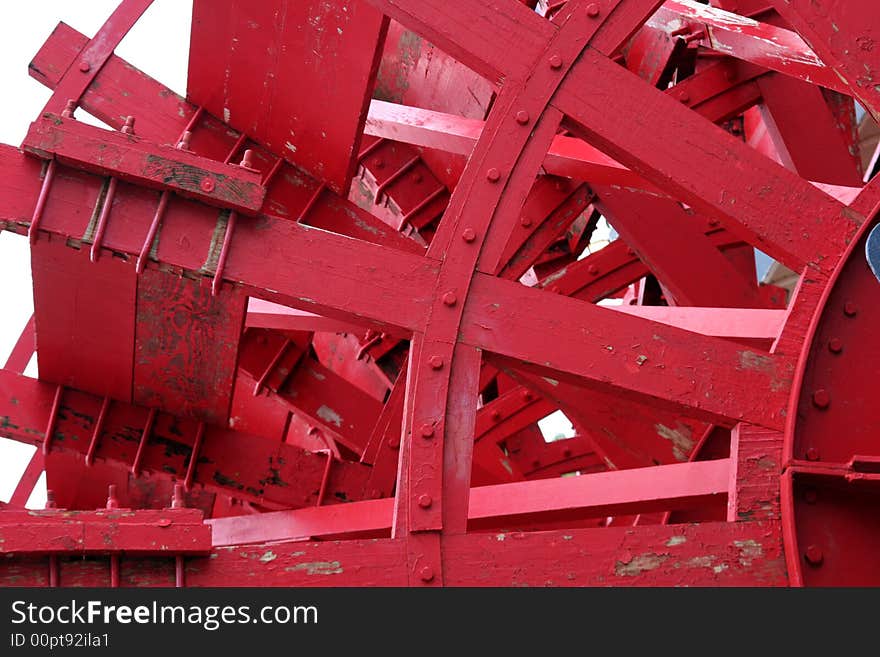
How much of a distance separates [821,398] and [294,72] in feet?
11.8

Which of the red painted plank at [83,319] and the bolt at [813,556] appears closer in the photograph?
the bolt at [813,556]

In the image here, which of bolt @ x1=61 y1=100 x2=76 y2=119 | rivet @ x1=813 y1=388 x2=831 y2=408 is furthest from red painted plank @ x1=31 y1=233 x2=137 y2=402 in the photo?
rivet @ x1=813 y1=388 x2=831 y2=408

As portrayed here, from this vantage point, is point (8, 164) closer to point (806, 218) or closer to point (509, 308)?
point (509, 308)

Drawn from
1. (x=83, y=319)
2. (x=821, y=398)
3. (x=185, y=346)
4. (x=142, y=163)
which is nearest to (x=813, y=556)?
(x=821, y=398)

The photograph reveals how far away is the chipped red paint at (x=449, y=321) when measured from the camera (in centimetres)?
396

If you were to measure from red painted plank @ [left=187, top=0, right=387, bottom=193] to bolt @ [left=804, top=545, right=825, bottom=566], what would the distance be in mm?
3375

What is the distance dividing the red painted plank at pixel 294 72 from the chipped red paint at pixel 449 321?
2 cm

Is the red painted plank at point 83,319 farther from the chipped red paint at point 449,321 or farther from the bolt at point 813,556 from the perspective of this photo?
the bolt at point 813,556

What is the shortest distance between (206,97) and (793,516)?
4.43m

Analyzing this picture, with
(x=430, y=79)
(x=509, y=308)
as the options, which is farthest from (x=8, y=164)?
(x=430, y=79)

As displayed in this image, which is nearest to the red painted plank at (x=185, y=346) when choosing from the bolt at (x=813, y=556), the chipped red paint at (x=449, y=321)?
the chipped red paint at (x=449, y=321)

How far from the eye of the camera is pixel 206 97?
7008mm

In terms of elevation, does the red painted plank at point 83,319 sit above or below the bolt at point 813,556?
above

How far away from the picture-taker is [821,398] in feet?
13.7
